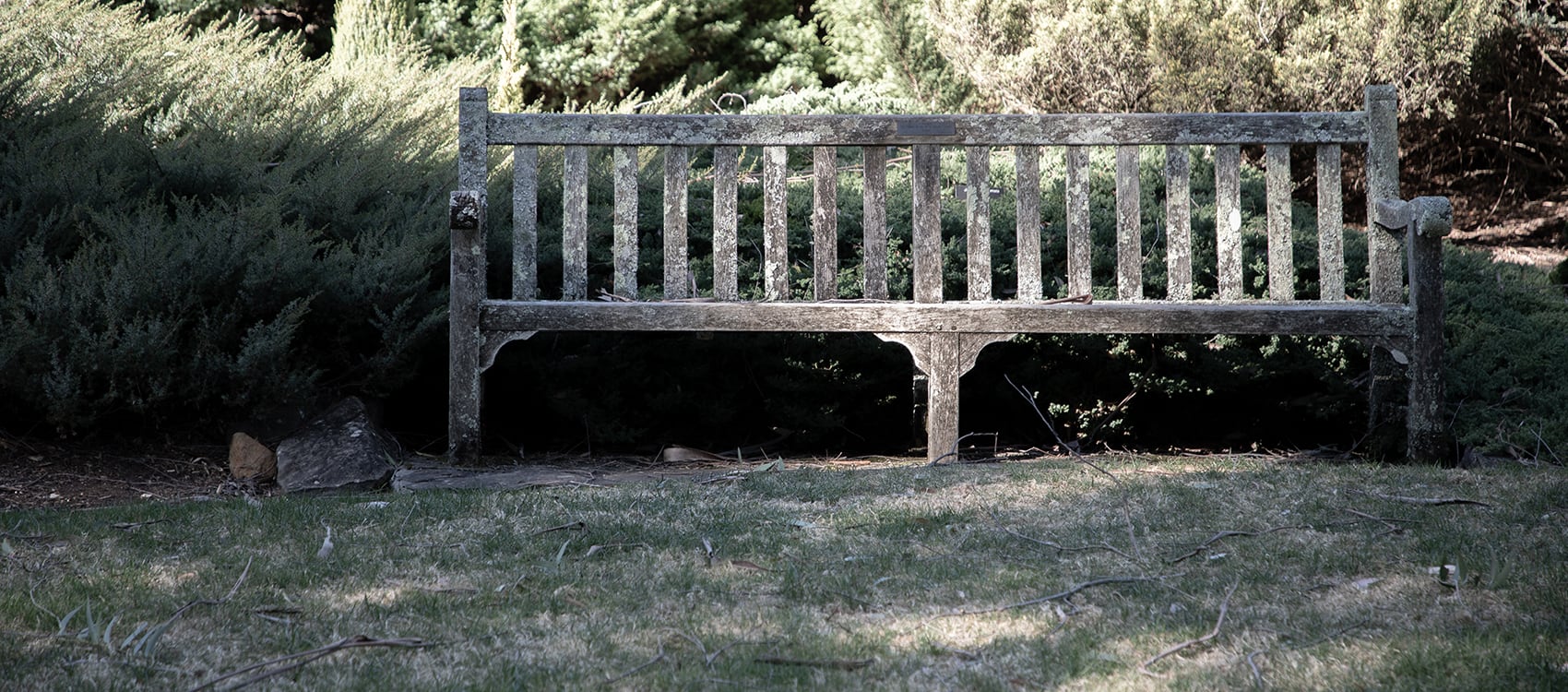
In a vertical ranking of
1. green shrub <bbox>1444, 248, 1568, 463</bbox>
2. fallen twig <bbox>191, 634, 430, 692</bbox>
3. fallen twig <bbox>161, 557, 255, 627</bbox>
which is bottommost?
fallen twig <bbox>191, 634, 430, 692</bbox>

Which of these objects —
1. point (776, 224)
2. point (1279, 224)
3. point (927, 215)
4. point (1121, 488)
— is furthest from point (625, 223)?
point (1279, 224)

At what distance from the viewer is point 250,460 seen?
4211 millimetres

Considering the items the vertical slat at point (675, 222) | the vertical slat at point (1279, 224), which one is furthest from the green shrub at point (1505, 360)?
the vertical slat at point (675, 222)

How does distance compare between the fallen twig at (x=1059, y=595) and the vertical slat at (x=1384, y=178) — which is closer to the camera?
the fallen twig at (x=1059, y=595)

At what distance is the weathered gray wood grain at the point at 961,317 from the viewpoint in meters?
4.31

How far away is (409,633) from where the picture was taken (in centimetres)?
244

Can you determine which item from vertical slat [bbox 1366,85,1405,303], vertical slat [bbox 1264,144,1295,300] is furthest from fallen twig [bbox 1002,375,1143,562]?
vertical slat [bbox 1366,85,1405,303]

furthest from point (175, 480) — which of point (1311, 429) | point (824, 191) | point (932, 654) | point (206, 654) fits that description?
point (1311, 429)

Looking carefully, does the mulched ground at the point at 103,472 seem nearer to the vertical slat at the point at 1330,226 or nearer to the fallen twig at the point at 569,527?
the fallen twig at the point at 569,527

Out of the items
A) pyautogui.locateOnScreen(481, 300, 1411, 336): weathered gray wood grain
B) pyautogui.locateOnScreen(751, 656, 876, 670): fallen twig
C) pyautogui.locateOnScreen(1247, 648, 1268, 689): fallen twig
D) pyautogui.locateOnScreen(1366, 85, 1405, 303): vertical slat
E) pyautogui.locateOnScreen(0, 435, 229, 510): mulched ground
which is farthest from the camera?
pyautogui.locateOnScreen(1366, 85, 1405, 303): vertical slat

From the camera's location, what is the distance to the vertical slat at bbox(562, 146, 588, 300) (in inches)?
178

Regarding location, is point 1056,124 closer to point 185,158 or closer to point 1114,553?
point 1114,553

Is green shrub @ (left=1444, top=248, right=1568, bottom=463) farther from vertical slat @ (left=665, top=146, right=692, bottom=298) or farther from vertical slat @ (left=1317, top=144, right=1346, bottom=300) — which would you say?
vertical slat @ (left=665, top=146, right=692, bottom=298)

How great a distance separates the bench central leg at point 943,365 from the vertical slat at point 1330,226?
1.22 meters
